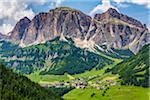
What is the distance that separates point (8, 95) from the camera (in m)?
193
